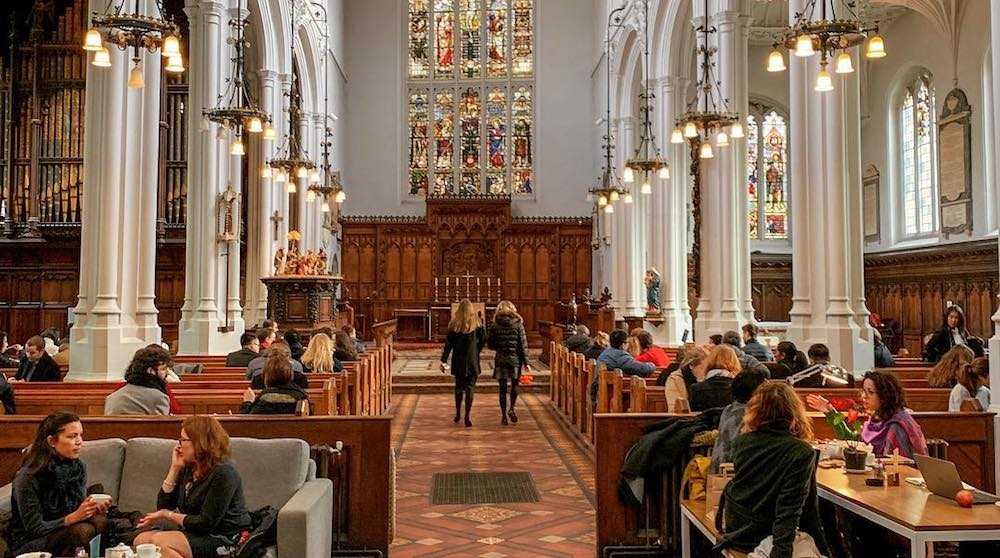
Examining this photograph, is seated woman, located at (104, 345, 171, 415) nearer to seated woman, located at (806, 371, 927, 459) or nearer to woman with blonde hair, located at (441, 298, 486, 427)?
seated woman, located at (806, 371, 927, 459)

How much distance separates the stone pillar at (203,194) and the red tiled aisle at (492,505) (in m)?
3.38

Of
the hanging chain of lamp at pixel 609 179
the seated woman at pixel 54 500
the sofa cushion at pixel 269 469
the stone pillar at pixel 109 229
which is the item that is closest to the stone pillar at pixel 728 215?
the hanging chain of lamp at pixel 609 179

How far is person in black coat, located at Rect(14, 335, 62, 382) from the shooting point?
26.5 ft

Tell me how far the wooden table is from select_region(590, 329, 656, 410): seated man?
4.54 metres

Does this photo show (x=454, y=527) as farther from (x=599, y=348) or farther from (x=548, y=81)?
(x=548, y=81)

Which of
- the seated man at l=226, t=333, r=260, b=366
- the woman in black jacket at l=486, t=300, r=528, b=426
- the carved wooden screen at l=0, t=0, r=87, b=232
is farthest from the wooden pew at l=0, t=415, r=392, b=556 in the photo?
the carved wooden screen at l=0, t=0, r=87, b=232

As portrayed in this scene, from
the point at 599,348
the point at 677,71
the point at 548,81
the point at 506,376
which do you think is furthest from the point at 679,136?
the point at 548,81

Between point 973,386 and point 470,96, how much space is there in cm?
2205

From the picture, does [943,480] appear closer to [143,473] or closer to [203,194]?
[143,473]

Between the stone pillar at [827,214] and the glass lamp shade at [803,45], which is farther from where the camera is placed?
the stone pillar at [827,214]

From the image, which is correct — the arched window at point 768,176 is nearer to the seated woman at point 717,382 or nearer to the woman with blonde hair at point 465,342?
the woman with blonde hair at point 465,342

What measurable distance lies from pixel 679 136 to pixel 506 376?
389cm

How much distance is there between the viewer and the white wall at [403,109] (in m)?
26.1

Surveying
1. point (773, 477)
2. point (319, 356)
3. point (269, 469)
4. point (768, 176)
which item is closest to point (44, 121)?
point (319, 356)
